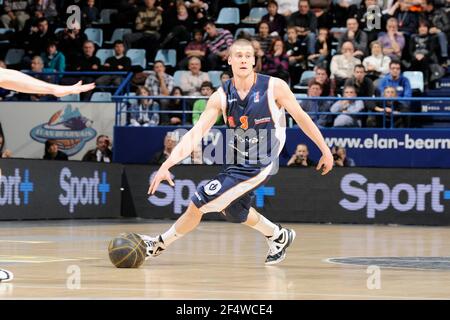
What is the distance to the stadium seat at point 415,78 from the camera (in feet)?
81.8

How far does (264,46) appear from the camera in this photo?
2647 cm

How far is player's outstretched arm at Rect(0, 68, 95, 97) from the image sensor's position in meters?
9.32

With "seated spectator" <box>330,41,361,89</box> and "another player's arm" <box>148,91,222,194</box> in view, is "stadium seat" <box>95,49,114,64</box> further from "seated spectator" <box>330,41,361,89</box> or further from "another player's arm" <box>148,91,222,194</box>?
"another player's arm" <box>148,91,222,194</box>

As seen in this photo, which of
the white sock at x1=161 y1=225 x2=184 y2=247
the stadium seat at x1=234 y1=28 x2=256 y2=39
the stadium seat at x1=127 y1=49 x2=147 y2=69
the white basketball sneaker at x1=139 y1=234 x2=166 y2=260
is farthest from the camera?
the stadium seat at x1=127 y1=49 x2=147 y2=69

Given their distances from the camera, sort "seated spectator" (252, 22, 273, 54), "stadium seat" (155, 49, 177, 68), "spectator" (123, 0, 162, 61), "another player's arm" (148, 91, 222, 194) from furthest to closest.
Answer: "spectator" (123, 0, 162, 61) → "stadium seat" (155, 49, 177, 68) → "seated spectator" (252, 22, 273, 54) → "another player's arm" (148, 91, 222, 194)

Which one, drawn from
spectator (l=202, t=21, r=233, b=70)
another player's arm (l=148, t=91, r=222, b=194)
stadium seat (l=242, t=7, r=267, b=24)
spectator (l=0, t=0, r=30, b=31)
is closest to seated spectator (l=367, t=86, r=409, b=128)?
spectator (l=202, t=21, r=233, b=70)

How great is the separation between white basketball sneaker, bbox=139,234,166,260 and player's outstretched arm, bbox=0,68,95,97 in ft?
9.58

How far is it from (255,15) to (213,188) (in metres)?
17.2

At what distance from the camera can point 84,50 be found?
27781 millimetres

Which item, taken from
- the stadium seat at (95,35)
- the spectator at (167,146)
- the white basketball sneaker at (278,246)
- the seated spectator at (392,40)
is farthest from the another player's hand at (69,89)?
the stadium seat at (95,35)

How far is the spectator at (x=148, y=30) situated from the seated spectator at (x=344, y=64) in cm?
542

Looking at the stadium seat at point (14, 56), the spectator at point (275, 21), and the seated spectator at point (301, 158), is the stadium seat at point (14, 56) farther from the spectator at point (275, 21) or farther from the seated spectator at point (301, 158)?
the seated spectator at point (301, 158)
